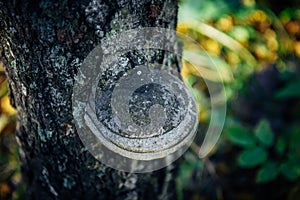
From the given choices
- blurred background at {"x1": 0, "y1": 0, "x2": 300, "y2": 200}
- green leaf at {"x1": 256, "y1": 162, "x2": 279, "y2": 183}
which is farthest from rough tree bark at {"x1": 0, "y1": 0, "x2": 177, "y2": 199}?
green leaf at {"x1": 256, "y1": 162, "x2": 279, "y2": 183}

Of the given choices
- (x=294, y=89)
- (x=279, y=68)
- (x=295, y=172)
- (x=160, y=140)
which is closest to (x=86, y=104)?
(x=160, y=140)

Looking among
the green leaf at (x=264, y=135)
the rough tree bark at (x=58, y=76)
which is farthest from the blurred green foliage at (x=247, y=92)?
the rough tree bark at (x=58, y=76)

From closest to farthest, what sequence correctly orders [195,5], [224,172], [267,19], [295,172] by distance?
[295,172] → [224,172] → [195,5] → [267,19]

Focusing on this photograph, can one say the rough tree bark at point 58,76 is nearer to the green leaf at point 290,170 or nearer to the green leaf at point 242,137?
the green leaf at point 242,137

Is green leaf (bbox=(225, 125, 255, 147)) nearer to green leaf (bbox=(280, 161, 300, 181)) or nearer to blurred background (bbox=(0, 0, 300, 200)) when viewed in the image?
blurred background (bbox=(0, 0, 300, 200))

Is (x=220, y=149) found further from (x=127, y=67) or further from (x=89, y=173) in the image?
(x=127, y=67)

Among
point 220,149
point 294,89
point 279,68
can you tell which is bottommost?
point 220,149

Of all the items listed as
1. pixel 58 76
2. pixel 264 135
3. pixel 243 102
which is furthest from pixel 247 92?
pixel 58 76

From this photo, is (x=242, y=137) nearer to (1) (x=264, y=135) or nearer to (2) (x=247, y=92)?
(1) (x=264, y=135)
